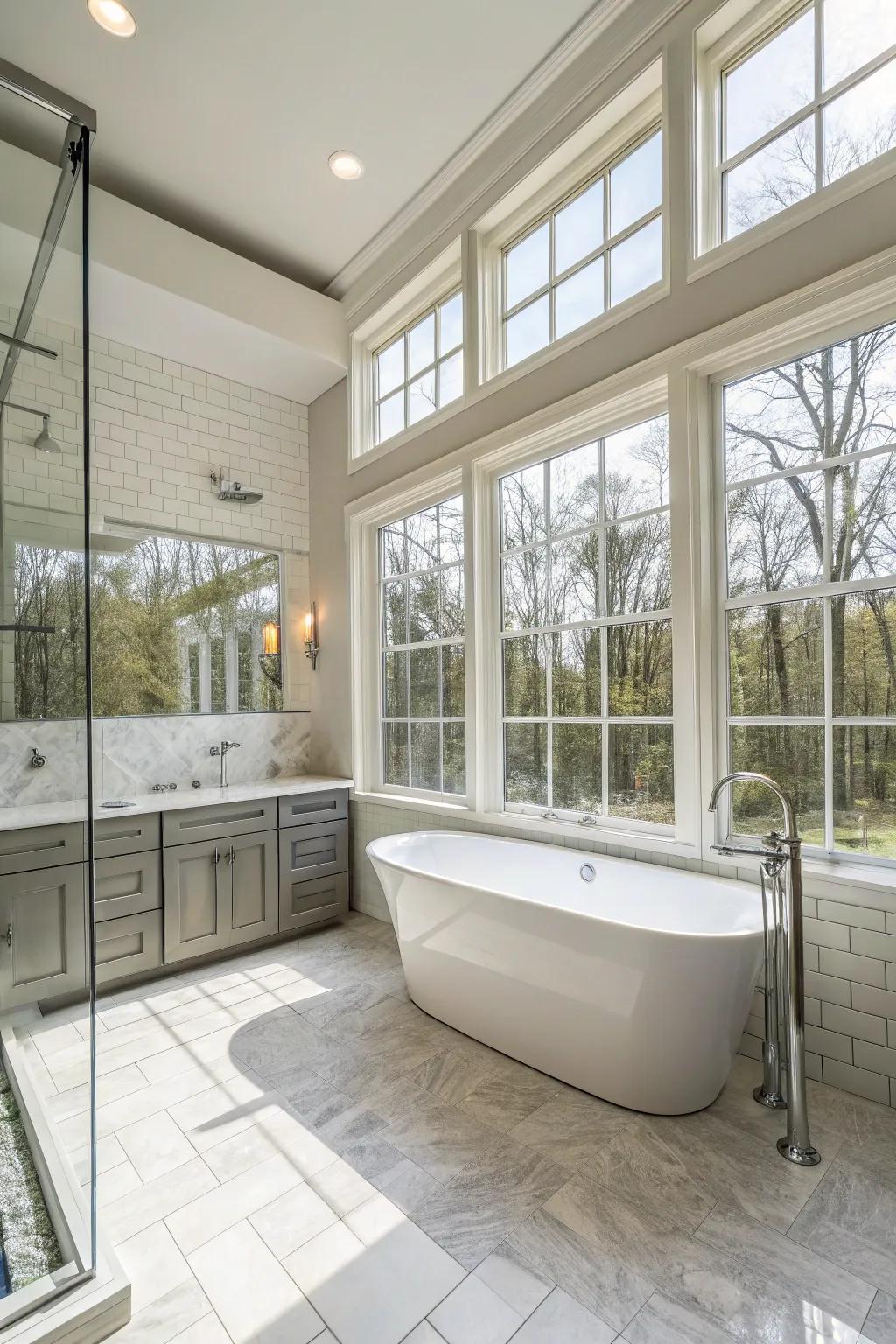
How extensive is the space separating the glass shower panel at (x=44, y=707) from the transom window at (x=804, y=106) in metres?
2.20

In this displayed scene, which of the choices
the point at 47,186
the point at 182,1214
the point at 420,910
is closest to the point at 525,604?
the point at 420,910

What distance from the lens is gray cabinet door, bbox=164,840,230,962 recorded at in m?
3.13

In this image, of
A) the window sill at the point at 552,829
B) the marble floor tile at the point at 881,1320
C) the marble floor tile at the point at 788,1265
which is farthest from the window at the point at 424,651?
the marble floor tile at the point at 881,1320

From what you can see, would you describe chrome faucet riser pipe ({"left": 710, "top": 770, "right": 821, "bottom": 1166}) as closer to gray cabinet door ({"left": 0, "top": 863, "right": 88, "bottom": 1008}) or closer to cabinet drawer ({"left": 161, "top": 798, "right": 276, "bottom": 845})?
gray cabinet door ({"left": 0, "top": 863, "right": 88, "bottom": 1008})

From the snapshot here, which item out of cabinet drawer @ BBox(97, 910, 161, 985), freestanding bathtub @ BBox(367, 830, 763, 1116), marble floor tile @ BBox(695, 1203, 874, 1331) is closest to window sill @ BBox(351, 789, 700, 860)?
freestanding bathtub @ BBox(367, 830, 763, 1116)

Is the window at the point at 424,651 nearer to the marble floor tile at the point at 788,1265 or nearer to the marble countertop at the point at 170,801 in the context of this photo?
the marble countertop at the point at 170,801

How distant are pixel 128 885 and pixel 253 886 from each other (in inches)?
25.3

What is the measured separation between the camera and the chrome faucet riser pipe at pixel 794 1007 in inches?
70.6

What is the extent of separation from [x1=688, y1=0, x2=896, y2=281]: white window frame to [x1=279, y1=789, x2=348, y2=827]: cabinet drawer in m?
3.12

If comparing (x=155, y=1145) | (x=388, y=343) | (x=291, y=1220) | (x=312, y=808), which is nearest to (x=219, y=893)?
(x=312, y=808)

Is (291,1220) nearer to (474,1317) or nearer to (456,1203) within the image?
(456,1203)

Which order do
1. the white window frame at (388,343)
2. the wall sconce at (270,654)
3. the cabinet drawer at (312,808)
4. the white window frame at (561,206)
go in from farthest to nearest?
the wall sconce at (270,654), the cabinet drawer at (312,808), the white window frame at (388,343), the white window frame at (561,206)

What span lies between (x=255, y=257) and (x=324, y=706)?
279 centimetres

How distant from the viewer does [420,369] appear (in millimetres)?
3842
